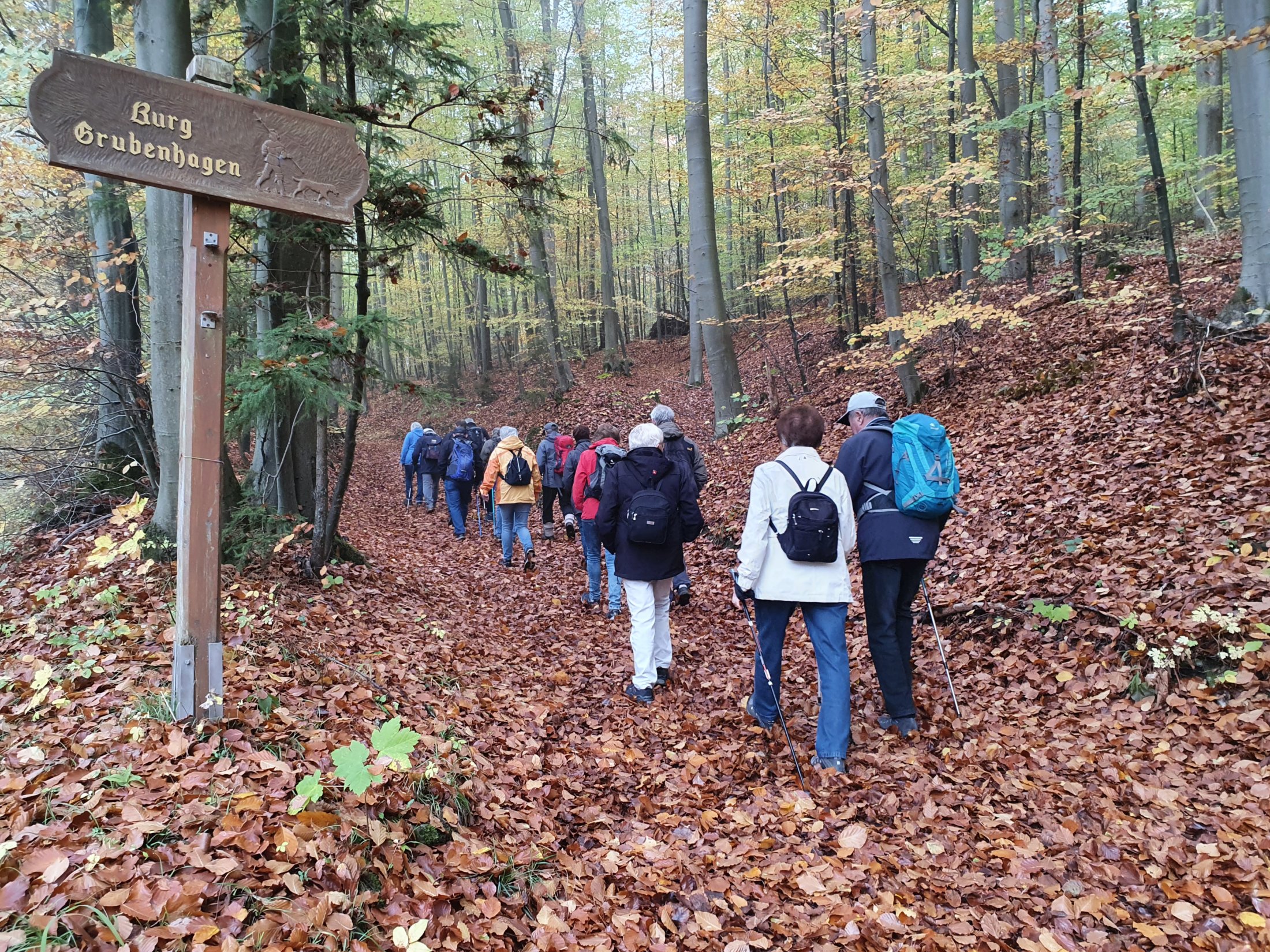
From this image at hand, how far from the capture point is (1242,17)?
677cm

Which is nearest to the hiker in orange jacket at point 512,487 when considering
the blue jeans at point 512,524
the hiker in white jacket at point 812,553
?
the blue jeans at point 512,524

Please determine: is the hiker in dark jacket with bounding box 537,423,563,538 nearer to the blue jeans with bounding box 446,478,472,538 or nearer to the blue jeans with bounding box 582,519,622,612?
the blue jeans with bounding box 446,478,472,538

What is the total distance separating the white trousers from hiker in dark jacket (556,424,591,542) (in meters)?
2.92

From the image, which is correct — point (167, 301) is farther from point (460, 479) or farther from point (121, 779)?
point (460, 479)

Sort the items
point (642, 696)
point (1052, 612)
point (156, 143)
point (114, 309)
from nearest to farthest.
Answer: point (156, 143) → point (1052, 612) → point (642, 696) → point (114, 309)

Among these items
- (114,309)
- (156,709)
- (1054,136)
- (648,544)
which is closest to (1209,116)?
(1054,136)

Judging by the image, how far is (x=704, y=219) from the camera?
40.5ft

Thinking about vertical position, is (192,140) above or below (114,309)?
below

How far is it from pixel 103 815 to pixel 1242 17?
10890mm

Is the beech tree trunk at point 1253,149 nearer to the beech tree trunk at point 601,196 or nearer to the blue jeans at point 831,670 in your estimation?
the blue jeans at point 831,670

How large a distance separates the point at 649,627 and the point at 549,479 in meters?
6.16

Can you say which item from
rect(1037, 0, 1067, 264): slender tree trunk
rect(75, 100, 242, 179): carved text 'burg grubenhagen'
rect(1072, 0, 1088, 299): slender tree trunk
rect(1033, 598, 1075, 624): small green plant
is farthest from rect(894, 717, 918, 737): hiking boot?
rect(1037, 0, 1067, 264): slender tree trunk

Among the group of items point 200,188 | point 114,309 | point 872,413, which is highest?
point 114,309

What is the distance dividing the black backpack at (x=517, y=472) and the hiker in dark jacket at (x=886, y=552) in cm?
547
